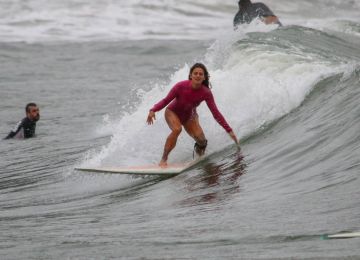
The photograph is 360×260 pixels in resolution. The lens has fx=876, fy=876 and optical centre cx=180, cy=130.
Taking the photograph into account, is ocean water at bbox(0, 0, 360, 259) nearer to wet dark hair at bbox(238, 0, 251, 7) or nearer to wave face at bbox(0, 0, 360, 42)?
wet dark hair at bbox(238, 0, 251, 7)

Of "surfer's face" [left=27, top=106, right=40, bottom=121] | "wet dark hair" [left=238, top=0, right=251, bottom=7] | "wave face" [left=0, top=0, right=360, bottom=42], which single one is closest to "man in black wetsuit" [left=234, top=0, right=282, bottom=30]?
"wet dark hair" [left=238, top=0, right=251, bottom=7]

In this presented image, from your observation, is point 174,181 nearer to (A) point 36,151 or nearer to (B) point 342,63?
(A) point 36,151

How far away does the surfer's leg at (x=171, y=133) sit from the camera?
10375 millimetres

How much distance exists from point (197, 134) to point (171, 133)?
0.41 meters

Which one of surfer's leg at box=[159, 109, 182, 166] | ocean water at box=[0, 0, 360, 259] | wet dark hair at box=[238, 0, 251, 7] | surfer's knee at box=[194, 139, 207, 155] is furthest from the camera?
wet dark hair at box=[238, 0, 251, 7]

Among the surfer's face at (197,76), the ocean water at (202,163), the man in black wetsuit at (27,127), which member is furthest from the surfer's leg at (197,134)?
the man in black wetsuit at (27,127)

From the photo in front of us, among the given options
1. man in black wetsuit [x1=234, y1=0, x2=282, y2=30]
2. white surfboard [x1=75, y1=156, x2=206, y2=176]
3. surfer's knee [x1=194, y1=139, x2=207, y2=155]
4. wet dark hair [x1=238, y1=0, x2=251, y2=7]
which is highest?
wet dark hair [x1=238, y1=0, x2=251, y2=7]

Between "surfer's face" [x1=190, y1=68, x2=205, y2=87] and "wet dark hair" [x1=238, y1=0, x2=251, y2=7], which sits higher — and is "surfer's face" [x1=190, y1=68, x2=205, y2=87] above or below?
below

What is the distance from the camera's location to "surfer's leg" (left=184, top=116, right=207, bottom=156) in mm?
10688

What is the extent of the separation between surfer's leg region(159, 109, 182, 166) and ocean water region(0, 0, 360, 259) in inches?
16.4

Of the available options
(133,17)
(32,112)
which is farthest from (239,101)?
(133,17)

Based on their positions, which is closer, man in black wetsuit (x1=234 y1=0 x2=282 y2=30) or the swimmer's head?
the swimmer's head

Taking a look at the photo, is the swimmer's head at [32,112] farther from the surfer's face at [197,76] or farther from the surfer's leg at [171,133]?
the surfer's face at [197,76]

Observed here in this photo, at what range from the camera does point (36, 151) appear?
527 inches
